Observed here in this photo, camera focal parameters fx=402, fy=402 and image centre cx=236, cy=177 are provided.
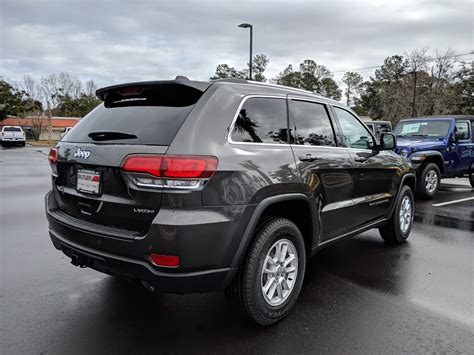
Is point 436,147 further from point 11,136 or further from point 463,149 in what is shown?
point 11,136

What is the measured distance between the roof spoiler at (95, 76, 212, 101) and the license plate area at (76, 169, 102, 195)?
2.43 ft

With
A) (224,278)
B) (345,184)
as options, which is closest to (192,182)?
(224,278)

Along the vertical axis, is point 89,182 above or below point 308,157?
below

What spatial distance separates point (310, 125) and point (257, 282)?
1.58 meters

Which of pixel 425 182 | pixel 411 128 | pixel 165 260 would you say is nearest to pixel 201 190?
pixel 165 260

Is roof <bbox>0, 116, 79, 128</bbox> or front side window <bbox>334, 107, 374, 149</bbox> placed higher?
roof <bbox>0, 116, 79, 128</bbox>

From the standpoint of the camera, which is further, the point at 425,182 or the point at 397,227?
the point at 425,182

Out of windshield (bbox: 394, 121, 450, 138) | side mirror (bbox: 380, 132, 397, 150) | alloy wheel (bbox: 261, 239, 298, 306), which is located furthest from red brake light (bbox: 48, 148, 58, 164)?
windshield (bbox: 394, 121, 450, 138)

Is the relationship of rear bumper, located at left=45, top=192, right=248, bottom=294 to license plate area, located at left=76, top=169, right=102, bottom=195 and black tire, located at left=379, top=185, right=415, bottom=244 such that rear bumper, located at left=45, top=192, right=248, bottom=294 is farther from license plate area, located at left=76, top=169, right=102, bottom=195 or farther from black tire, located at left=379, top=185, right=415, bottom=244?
black tire, located at left=379, top=185, right=415, bottom=244

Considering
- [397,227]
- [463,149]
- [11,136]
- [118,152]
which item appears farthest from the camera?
[11,136]

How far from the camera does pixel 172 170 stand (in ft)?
8.32

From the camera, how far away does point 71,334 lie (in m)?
2.95

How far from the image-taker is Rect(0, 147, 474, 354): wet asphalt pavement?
2869 millimetres

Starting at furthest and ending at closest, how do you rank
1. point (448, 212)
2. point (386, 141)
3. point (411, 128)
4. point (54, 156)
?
point (411, 128)
point (448, 212)
point (386, 141)
point (54, 156)
